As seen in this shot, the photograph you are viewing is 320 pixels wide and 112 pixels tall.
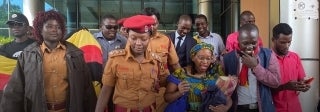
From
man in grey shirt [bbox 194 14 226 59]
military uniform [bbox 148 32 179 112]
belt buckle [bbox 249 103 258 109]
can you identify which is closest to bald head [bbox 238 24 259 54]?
belt buckle [bbox 249 103 258 109]

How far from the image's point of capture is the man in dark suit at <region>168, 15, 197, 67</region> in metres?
4.83

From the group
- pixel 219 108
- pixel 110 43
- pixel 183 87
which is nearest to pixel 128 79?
pixel 183 87

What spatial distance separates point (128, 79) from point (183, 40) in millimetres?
1647

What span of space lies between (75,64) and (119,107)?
585mm

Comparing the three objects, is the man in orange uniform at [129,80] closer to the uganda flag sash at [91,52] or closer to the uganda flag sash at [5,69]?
the uganda flag sash at [91,52]

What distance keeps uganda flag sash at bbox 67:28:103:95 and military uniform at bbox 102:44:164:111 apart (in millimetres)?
613

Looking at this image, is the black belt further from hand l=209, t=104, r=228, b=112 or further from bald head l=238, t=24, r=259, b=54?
bald head l=238, t=24, r=259, b=54

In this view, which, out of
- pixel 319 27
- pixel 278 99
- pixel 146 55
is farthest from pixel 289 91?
pixel 146 55

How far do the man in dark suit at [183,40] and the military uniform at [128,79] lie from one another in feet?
4.16

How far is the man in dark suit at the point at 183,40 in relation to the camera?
483 cm

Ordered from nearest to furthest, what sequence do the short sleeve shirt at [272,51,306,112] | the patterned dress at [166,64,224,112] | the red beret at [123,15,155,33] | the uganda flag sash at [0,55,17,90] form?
the red beret at [123,15,155,33] < the patterned dress at [166,64,224,112] < the short sleeve shirt at [272,51,306,112] < the uganda flag sash at [0,55,17,90]

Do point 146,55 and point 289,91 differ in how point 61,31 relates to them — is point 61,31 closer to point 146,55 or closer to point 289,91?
point 146,55

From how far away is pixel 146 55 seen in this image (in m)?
3.57

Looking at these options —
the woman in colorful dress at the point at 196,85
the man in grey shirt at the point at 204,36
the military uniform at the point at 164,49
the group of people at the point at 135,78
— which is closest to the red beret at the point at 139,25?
the group of people at the point at 135,78
